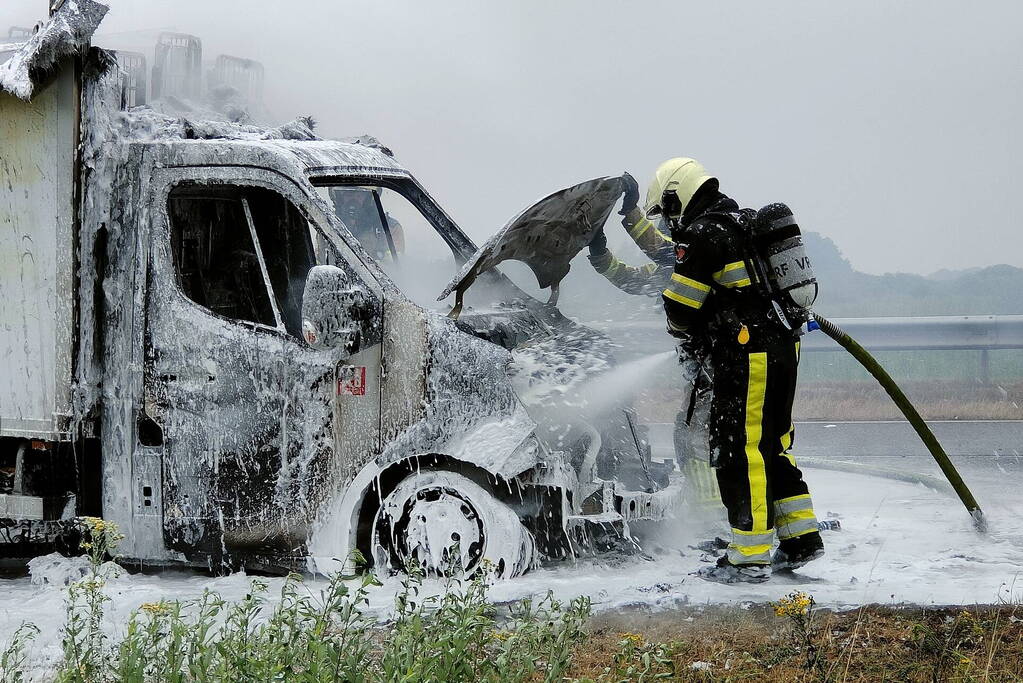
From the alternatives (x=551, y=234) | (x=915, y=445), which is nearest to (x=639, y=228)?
(x=551, y=234)

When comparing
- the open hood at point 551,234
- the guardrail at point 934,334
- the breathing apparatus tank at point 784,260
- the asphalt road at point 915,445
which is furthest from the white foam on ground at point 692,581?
the guardrail at point 934,334

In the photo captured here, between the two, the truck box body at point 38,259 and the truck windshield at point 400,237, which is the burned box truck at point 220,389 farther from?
the truck windshield at point 400,237

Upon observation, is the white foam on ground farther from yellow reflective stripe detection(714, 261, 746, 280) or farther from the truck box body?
yellow reflective stripe detection(714, 261, 746, 280)

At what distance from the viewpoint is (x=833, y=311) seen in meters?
15.6

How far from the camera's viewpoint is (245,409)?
15.7ft

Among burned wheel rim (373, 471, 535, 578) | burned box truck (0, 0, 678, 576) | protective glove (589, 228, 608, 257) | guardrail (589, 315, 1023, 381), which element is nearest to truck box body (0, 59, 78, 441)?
burned box truck (0, 0, 678, 576)

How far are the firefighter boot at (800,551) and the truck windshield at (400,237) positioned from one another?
1994 millimetres

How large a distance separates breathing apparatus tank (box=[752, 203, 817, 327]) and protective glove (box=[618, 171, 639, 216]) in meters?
1.00

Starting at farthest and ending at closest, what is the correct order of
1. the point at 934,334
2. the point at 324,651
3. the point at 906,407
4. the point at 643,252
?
the point at 934,334, the point at 643,252, the point at 906,407, the point at 324,651

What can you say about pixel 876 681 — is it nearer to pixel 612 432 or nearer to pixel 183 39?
pixel 612 432

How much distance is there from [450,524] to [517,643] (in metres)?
1.37

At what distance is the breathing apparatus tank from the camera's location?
5.01 metres

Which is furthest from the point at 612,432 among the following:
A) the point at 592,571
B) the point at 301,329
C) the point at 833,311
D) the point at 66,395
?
the point at 833,311

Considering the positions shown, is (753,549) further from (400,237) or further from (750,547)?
(400,237)
